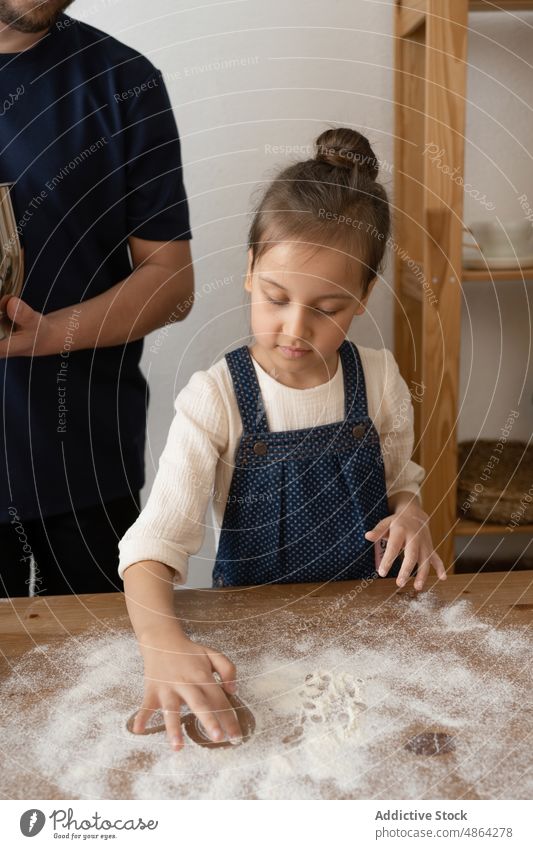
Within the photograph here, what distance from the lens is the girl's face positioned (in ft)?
2.33

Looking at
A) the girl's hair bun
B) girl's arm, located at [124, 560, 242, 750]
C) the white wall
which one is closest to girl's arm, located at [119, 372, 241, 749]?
girl's arm, located at [124, 560, 242, 750]

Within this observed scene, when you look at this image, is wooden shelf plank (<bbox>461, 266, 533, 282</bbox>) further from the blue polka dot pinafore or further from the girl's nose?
the girl's nose

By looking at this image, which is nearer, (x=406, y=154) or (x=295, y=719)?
(x=295, y=719)

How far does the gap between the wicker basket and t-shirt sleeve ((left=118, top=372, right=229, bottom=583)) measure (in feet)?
1.92

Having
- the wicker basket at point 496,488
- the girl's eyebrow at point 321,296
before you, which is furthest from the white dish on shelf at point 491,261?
the girl's eyebrow at point 321,296

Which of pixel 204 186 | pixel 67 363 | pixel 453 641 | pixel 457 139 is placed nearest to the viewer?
pixel 453 641

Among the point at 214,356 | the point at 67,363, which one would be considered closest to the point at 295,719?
the point at 67,363

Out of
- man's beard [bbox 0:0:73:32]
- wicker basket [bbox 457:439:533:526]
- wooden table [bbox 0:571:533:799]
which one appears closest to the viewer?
wooden table [bbox 0:571:533:799]

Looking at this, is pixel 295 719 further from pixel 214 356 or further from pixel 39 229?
pixel 214 356

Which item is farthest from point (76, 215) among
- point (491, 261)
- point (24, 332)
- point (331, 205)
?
point (491, 261)

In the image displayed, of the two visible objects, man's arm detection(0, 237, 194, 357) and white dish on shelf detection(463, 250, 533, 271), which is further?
white dish on shelf detection(463, 250, 533, 271)

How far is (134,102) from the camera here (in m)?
0.84
